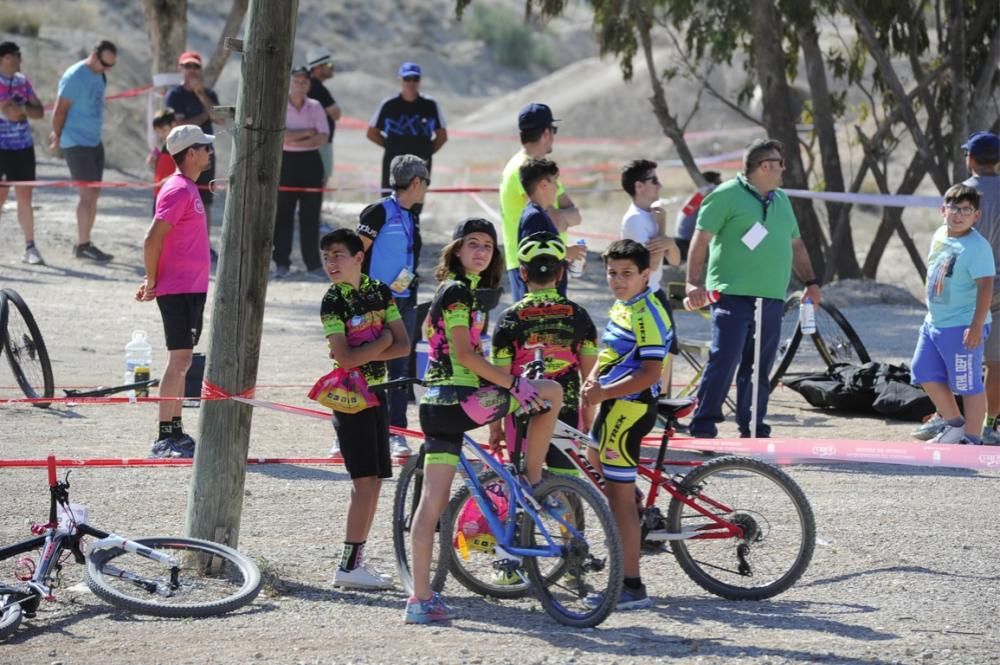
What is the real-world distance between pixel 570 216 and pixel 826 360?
3624 mm

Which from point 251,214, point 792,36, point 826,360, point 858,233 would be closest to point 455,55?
point 858,233

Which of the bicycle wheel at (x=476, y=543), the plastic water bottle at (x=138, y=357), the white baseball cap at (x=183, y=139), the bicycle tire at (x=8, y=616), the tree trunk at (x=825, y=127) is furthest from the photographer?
the tree trunk at (x=825, y=127)

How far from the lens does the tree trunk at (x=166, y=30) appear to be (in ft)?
65.0

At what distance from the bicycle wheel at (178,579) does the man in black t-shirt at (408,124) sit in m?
9.92

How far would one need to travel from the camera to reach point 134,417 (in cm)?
1047

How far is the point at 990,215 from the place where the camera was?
33.1 feet

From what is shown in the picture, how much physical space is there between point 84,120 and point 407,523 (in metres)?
10.7

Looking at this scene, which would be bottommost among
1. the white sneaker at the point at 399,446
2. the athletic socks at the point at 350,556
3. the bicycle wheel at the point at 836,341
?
the athletic socks at the point at 350,556

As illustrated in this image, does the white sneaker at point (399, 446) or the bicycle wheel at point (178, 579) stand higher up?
the white sneaker at point (399, 446)

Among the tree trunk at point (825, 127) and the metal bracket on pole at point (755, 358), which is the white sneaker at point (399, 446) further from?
the tree trunk at point (825, 127)

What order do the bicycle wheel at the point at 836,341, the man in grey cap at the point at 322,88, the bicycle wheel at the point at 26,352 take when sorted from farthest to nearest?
1. the man in grey cap at the point at 322,88
2. the bicycle wheel at the point at 836,341
3. the bicycle wheel at the point at 26,352

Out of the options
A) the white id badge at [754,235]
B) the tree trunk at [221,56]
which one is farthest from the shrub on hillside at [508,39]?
the white id badge at [754,235]

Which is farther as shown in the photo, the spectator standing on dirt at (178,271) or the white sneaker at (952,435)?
the white sneaker at (952,435)

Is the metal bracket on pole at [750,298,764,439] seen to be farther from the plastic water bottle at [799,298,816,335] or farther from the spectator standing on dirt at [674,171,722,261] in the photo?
the spectator standing on dirt at [674,171,722,261]
